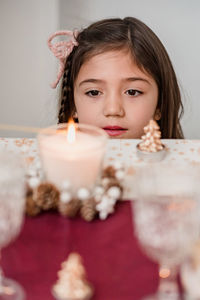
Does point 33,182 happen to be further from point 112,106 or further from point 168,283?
point 112,106

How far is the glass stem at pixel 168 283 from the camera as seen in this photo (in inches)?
19.8

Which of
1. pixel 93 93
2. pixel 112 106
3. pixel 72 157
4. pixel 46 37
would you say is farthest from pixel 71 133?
pixel 46 37

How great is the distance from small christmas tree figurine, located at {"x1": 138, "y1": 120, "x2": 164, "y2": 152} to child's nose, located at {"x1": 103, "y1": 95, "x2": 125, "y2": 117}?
1.27 feet

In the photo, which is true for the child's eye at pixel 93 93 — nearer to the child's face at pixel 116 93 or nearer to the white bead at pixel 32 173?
the child's face at pixel 116 93

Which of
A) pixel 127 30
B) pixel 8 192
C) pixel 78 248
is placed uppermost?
pixel 127 30

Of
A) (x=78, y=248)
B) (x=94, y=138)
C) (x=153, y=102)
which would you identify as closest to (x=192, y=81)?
(x=153, y=102)

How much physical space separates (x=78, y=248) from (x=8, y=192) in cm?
14

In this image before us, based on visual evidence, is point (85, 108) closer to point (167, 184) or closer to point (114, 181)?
point (114, 181)

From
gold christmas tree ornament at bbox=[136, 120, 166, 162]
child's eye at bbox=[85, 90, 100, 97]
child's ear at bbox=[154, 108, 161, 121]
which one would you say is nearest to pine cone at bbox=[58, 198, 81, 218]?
gold christmas tree ornament at bbox=[136, 120, 166, 162]

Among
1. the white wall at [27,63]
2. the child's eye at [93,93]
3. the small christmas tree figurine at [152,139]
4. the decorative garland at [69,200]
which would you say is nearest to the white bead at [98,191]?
the decorative garland at [69,200]

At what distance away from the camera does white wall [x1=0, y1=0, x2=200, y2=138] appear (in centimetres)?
192

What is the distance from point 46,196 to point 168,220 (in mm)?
225

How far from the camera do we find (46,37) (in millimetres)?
1948

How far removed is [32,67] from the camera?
6.65ft
